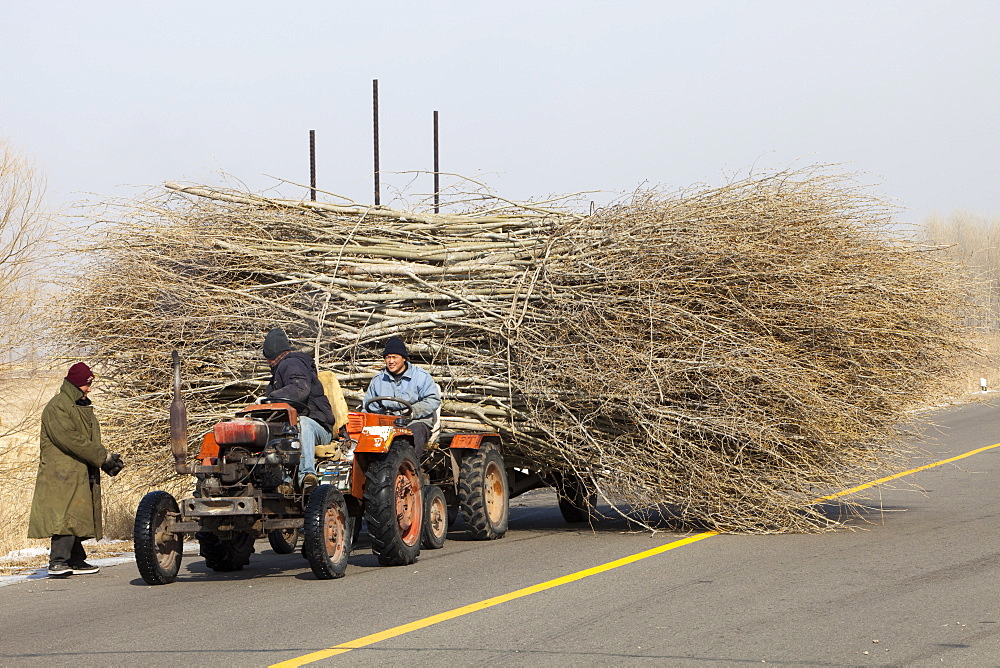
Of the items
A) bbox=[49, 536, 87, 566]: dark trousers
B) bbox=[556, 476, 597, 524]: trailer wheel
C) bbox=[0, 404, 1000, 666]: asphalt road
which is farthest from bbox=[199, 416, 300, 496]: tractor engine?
bbox=[556, 476, 597, 524]: trailer wheel

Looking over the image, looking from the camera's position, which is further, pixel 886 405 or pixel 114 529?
pixel 114 529

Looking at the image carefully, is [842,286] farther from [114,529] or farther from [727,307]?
[114,529]

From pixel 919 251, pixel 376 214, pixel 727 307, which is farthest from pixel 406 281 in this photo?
pixel 919 251

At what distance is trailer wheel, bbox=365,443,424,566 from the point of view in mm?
9195

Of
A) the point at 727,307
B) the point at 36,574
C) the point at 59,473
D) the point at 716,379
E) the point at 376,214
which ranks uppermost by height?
the point at 376,214

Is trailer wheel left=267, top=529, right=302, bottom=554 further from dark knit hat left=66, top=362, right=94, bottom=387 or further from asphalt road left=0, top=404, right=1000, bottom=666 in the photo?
dark knit hat left=66, top=362, right=94, bottom=387

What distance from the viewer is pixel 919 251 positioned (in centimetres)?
1188

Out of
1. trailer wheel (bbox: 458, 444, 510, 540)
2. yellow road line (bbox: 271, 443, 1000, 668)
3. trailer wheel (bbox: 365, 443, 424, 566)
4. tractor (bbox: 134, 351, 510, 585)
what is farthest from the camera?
trailer wheel (bbox: 458, 444, 510, 540)

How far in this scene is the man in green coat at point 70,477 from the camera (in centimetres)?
979

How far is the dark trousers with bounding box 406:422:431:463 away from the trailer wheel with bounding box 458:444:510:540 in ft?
2.02

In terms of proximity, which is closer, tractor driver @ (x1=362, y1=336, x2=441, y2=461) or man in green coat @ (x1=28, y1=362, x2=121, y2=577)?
man in green coat @ (x1=28, y1=362, x2=121, y2=577)

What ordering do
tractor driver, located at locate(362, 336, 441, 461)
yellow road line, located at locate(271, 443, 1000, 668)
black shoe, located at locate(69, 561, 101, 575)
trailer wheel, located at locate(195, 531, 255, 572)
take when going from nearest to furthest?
yellow road line, located at locate(271, 443, 1000, 668), trailer wheel, located at locate(195, 531, 255, 572), black shoe, located at locate(69, 561, 101, 575), tractor driver, located at locate(362, 336, 441, 461)

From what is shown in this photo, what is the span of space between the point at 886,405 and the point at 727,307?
2.02m

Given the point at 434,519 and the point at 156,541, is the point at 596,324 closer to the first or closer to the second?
the point at 434,519
